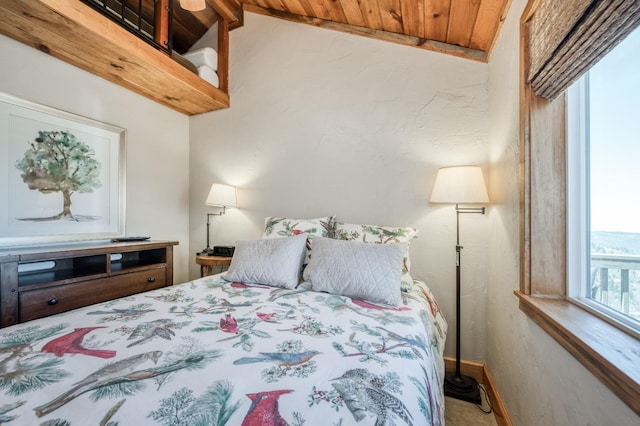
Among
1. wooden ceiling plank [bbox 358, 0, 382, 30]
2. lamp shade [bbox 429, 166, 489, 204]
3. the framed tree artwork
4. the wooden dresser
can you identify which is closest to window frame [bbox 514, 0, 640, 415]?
lamp shade [bbox 429, 166, 489, 204]

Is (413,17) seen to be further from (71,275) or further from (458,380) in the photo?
(71,275)

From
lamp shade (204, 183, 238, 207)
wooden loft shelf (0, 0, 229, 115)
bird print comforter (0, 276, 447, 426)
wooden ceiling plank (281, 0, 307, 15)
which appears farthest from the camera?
lamp shade (204, 183, 238, 207)

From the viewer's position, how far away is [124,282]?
2006 millimetres

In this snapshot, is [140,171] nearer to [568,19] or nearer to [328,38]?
[328,38]

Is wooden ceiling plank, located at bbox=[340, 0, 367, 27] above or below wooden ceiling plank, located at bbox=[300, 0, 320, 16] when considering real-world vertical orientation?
below

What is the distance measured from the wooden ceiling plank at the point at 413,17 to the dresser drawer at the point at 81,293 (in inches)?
107

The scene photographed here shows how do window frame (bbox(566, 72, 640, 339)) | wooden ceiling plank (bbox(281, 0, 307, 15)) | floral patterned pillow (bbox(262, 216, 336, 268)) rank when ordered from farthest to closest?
wooden ceiling plank (bbox(281, 0, 307, 15))
floral patterned pillow (bbox(262, 216, 336, 268))
window frame (bbox(566, 72, 640, 339))

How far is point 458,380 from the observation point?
1.74 m

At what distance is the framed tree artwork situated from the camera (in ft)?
5.79

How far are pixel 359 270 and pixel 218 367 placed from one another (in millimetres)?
891

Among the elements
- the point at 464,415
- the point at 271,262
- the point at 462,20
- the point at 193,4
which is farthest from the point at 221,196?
the point at 464,415

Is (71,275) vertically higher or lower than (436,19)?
lower

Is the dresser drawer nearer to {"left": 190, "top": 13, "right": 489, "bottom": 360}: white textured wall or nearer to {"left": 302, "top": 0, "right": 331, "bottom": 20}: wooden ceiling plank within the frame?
{"left": 190, "top": 13, "right": 489, "bottom": 360}: white textured wall

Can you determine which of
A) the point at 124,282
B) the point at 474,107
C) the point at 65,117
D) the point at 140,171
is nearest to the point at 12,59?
the point at 65,117
